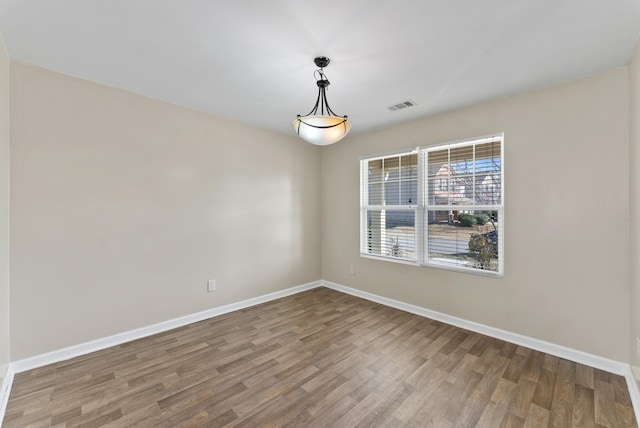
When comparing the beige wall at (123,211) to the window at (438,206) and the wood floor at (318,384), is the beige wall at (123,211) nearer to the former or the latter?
the wood floor at (318,384)

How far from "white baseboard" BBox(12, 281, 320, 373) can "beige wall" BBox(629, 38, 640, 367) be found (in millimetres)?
3717

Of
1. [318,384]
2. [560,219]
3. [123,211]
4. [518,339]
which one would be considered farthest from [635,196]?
[123,211]

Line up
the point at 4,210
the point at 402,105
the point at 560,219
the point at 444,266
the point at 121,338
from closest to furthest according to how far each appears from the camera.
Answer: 1. the point at 4,210
2. the point at 560,219
3. the point at 121,338
4. the point at 402,105
5. the point at 444,266

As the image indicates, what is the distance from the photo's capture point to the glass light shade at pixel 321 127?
6.74ft

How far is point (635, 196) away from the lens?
2.08 metres

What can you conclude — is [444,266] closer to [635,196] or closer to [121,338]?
[635,196]

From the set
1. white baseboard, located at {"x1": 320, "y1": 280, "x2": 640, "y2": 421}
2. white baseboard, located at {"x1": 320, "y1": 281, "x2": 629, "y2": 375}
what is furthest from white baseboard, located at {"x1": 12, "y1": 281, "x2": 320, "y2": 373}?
white baseboard, located at {"x1": 320, "y1": 280, "x2": 640, "y2": 421}

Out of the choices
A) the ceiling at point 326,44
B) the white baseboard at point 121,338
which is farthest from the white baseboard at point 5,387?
the ceiling at point 326,44

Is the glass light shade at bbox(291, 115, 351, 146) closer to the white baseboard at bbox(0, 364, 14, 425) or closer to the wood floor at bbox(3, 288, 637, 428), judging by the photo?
the wood floor at bbox(3, 288, 637, 428)

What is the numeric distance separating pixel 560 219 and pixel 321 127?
2.38 meters

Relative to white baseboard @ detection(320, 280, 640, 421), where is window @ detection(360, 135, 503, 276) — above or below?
above

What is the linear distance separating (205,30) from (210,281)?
270 centimetres

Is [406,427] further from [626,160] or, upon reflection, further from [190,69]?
[190,69]

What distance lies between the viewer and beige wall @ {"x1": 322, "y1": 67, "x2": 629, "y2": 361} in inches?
91.0
